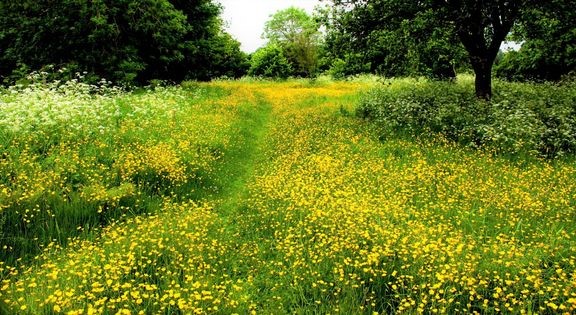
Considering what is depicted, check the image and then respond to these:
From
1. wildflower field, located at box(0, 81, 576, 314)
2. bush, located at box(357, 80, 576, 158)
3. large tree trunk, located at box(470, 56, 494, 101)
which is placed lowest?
wildflower field, located at box(0, 81, 576, 314)

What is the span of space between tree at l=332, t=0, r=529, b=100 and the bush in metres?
1.34

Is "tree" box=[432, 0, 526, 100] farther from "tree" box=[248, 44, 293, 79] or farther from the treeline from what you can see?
"tree" box=[248, 44, 293, 79]

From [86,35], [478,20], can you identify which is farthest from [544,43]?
[86,35]

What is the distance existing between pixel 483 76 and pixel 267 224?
13.2 m

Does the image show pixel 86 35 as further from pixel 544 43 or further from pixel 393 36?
pixel 544 43

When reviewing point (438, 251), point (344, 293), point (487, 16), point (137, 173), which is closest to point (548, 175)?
point (438, 251)

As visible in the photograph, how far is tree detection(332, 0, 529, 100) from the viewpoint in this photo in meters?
14.0

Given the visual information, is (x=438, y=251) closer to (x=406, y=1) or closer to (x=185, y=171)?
(x=185, y=171)

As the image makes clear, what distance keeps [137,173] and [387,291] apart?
20.5 ft

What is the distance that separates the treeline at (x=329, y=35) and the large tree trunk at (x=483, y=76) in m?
0.04

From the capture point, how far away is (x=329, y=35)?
1733 centimetres

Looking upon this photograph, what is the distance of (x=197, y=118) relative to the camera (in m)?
15.6

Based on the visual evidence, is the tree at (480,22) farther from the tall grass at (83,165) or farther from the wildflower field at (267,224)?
the tall grass at (83,165)

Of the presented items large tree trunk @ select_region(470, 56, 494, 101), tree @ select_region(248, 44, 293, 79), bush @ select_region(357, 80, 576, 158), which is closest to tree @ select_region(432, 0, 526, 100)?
large tree trunk @ select_region(470, 56, 494, 101)
